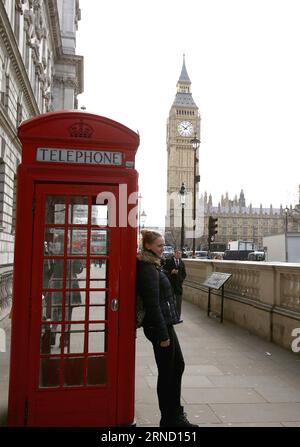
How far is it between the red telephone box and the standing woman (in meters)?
0.13

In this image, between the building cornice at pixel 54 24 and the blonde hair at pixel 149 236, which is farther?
the building cornice at pixel 54 24

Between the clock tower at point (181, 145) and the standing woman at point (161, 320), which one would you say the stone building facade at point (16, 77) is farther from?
the clock tower at point (181, 145)

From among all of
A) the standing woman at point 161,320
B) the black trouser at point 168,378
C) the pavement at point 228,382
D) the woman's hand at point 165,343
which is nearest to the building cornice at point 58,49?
the pavement at point 228,382

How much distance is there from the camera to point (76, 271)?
430 cm

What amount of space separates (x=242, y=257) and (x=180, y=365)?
1481 inches

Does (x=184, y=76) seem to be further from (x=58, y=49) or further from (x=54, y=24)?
(x=54, y=24)

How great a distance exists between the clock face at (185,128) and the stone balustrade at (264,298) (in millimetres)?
132281

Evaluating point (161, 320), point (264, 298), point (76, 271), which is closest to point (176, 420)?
point (161, 320)

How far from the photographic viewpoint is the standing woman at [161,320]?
417 centimetres

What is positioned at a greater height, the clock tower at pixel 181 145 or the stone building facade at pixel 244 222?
the clock tower at pixel 181 145

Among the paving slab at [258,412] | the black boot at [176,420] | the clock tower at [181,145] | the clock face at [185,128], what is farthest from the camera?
the clock face at [185,128]

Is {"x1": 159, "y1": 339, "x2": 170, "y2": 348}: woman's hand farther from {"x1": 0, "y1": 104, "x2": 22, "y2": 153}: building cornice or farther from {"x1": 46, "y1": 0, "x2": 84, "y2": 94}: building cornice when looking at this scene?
{"x1": 46, "y1": 0, "x2": 84, "y2": 94}: building cornice

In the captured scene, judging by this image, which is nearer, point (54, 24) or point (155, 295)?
point (155, 295)

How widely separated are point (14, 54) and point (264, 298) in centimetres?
1541
